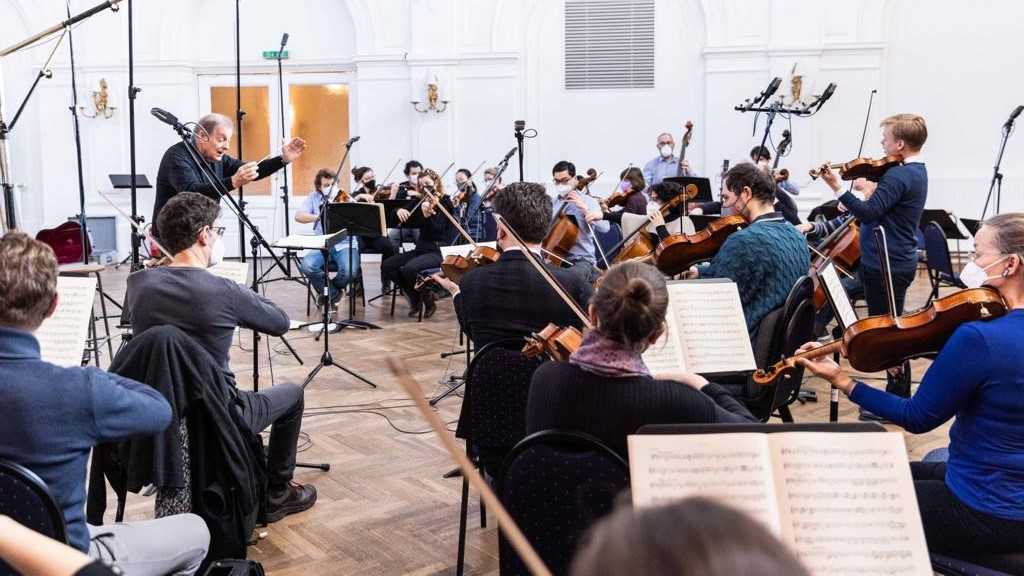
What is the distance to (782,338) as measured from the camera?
10.7 ft

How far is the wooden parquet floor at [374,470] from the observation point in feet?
9.50

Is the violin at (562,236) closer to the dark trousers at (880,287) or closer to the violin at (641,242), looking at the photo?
the violin at (641,242)

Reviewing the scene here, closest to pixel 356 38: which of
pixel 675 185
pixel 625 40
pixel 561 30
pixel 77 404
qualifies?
pixel 561 30

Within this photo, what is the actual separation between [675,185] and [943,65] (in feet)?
18.3

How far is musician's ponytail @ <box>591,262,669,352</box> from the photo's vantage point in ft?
6.24

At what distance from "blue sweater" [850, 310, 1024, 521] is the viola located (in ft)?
1.48

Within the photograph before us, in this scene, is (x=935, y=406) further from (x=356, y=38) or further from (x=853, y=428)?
(x=356, y=38)

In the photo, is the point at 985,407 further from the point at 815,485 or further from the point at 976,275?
the point at 815,485

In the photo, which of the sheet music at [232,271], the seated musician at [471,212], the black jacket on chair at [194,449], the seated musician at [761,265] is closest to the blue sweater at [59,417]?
the black jacket on chair at [194,449]

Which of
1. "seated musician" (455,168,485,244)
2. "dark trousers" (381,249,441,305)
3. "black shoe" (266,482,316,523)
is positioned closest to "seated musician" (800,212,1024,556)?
"black shoe" (266,482,316,523)

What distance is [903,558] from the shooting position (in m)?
1.48

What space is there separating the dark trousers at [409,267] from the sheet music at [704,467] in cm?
589

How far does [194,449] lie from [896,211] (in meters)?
3.39

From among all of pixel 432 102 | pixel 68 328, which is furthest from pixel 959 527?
pixel 432 102
